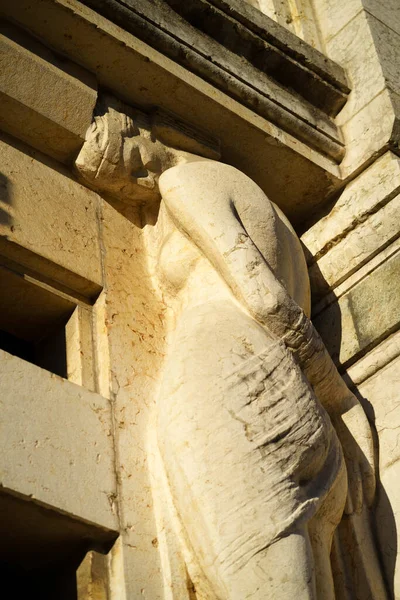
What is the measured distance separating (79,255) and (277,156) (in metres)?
1.34

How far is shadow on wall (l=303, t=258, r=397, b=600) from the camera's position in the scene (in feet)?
14.2

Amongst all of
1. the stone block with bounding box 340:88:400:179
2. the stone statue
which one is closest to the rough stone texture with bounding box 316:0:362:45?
the stone block with bounding box 340:88:400:179

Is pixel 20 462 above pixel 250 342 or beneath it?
beneath

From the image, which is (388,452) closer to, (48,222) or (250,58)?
(48,222)

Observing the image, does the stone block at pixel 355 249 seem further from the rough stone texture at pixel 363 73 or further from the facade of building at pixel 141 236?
the rough stone texture at pixel 363 73

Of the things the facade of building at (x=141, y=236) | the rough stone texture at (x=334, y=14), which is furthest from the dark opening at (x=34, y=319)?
the rough stone texture at (x=334, y=14)

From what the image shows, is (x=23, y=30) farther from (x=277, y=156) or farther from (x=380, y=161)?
(x=380, y=161)

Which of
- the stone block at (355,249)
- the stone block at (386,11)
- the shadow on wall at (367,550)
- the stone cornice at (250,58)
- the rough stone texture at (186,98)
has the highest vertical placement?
the stone block at (386,11)

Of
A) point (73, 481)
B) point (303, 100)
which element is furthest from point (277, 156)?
point (73, 481)

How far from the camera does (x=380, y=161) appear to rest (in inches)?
219

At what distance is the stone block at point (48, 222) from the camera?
4500 mm

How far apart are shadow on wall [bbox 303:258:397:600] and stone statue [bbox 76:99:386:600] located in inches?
0.7

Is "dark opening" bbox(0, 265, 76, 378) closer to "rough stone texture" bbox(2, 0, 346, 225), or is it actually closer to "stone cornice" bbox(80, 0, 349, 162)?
"rough stone texture" bbox(2, 0, 346, 225)

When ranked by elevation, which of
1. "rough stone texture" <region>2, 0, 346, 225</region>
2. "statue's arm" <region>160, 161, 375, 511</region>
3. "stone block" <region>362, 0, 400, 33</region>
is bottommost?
"statue's arm" <region>160, 161, 375, 511</region>
